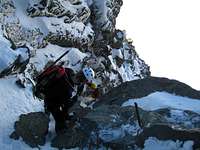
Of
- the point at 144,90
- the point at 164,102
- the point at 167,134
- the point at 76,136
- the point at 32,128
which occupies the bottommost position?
the point at 76,136

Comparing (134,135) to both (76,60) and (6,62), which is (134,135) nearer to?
(6,62)

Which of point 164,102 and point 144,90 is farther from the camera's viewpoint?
point 144,90

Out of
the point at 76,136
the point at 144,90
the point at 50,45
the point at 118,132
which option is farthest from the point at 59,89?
the point at 50,45

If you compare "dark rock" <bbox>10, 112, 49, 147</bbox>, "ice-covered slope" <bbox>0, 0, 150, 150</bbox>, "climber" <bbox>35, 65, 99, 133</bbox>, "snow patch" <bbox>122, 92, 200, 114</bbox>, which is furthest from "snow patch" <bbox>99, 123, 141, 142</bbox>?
"snow patch" <bbox>122, 92, 200, 114</bbox>

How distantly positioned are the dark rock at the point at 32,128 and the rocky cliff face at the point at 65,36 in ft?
11.2

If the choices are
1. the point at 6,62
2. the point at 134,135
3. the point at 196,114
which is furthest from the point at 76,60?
the point at 134,135

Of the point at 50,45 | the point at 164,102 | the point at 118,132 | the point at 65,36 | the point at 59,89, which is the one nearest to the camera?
the point at 59,89

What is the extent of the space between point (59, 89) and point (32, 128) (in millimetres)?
1535

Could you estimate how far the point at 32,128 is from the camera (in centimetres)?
1298

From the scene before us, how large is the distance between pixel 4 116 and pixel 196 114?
21.7 ft

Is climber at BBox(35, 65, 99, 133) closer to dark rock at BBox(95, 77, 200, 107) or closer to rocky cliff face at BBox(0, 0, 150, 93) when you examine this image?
dark rock at BBox(95, 77, 200, 107)

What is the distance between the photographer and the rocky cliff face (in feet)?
70.9

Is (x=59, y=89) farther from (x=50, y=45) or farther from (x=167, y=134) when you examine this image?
(x=50, y=45)

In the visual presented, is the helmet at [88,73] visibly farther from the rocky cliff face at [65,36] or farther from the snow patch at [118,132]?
the rocky cliff face at [65,36]
